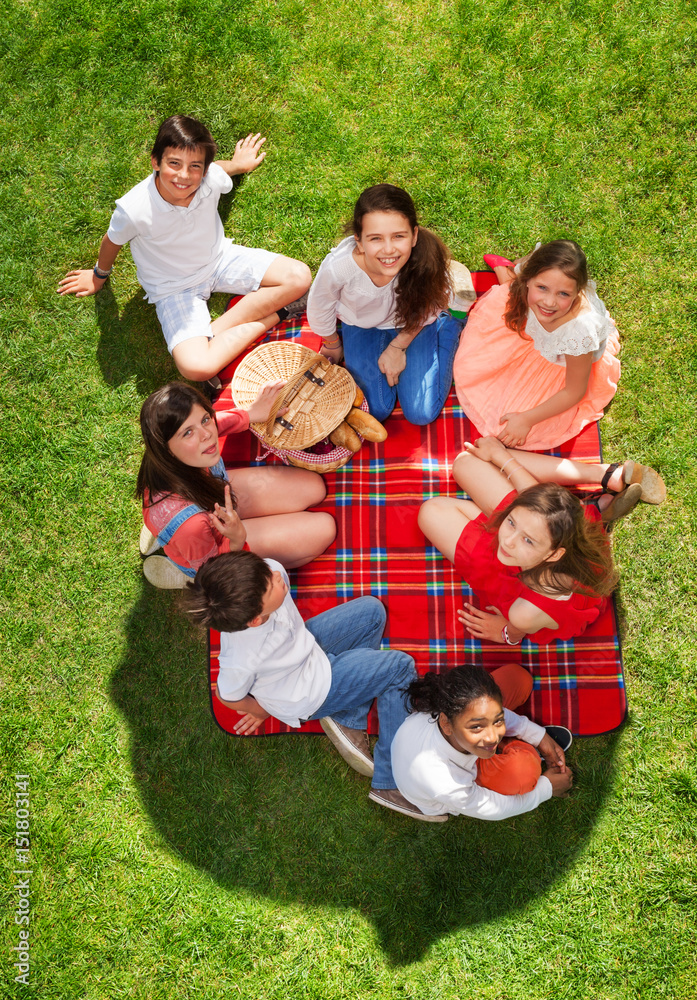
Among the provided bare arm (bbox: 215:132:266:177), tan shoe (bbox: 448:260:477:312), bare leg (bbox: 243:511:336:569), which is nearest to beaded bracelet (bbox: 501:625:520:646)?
bare leg (bbox: 243:511:336:569)

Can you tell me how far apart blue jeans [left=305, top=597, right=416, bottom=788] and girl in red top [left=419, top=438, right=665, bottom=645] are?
0.48 metres

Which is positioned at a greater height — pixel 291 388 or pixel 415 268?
pixel 415 268

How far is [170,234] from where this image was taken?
438 centimetres

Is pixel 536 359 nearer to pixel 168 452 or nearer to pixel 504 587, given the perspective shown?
pixel 504 587

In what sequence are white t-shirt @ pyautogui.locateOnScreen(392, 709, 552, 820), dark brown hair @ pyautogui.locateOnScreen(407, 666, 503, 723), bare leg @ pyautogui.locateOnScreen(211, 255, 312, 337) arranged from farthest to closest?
bare leg @ pyautogui.locateOnScreen(211, 255, 312, 337) → white t-shirt @ pyautogui.locateOnScreen(392, 709, 552, 820) → dark brown hair @ pyautogui.locateOnScreen(407, 666, 503, 723)

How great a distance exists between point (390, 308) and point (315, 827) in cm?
293

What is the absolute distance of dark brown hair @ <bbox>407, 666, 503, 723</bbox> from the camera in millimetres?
3379

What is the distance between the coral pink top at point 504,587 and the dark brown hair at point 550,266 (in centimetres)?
106

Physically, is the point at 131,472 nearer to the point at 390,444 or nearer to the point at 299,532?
the point at 299,532

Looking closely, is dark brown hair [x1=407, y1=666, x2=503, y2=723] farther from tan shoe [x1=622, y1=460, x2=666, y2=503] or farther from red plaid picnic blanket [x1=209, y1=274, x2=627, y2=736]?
→ tan shoe [x1=622, y1=460, x2=666, y2=503]

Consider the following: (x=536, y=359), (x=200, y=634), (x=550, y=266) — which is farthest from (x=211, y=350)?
(x=550, y=266)

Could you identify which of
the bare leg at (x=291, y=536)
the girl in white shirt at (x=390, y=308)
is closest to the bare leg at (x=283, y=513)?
the bare leg at (x=291, y=536)

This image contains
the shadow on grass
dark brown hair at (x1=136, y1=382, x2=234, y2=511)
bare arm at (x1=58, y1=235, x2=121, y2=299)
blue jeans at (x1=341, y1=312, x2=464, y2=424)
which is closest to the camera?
dark brown hair at (x1=136, y1=382, x2=234, y2=511)

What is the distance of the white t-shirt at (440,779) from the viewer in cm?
349
